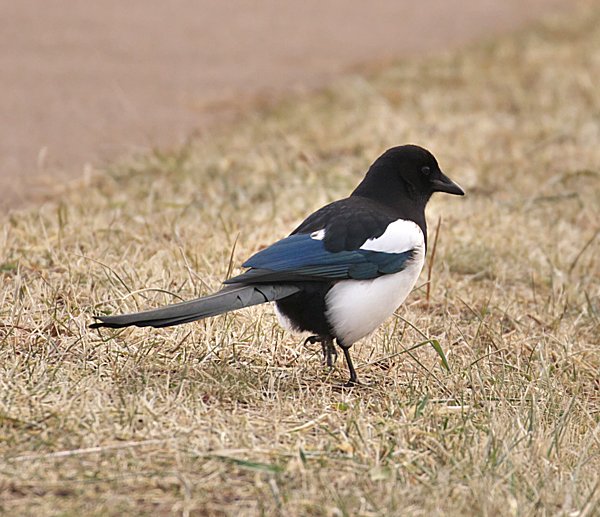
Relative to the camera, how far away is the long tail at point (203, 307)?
324 cm

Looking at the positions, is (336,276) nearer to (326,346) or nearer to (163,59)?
(326,346)

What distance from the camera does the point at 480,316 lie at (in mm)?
4555

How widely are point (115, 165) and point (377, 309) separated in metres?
3.44

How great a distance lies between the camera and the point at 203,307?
3400 mm

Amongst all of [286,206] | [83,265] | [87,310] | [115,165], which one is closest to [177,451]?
[87,310]

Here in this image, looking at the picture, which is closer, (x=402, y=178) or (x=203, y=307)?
(x=203, y=307)

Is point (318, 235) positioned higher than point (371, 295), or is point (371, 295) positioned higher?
point (318, 235)

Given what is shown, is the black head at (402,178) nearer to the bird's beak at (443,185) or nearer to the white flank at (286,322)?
the bird's beak at (443,185)

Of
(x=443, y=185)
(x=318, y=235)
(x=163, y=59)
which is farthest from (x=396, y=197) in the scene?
(x=163, y=59)

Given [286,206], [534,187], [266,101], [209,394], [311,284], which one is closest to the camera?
[209,394]

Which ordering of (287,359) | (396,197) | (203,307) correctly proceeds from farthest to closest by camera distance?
(396,197)
(287,359)
(203,307)

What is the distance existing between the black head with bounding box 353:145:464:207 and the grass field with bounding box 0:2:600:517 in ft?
1.46

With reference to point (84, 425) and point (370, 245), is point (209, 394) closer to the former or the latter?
point (84, 425)

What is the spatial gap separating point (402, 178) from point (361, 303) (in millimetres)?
651
